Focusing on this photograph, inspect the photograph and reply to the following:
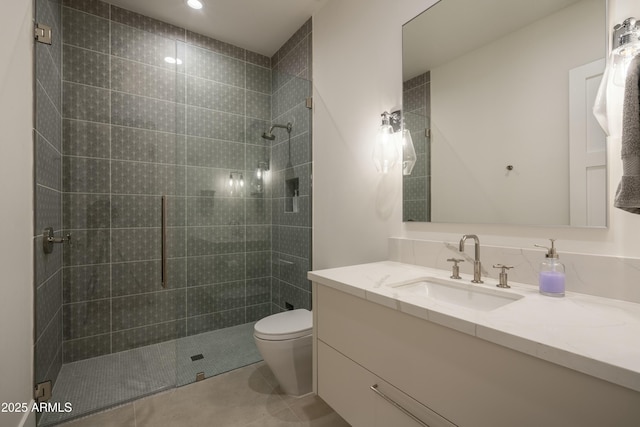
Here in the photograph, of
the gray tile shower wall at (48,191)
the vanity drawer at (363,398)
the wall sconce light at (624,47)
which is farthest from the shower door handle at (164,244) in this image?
the wall sconce light at (624,47)

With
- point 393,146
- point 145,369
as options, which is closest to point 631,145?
point 393,146

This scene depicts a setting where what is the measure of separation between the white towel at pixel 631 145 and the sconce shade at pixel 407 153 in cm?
84

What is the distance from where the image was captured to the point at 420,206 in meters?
1.53

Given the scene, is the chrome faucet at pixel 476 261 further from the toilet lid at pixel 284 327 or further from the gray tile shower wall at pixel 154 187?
the gray tile shower wall at pixel 154 187

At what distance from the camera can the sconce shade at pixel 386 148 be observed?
1633mm

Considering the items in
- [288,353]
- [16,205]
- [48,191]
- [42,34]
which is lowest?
[288,353]

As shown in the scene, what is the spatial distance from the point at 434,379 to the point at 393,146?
1188 millimetres

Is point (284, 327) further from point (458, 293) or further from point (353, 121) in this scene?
point (353, 121)

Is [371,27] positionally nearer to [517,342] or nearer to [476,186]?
[476,186]

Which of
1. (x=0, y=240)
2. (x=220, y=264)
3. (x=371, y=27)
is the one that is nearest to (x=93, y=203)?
(x=220, y=264)

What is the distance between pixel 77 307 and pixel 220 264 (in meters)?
1.05

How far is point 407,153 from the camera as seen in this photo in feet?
5.17

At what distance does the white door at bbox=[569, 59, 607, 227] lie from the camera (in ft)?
3.19

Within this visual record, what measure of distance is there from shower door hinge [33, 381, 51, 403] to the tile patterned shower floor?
12cm
